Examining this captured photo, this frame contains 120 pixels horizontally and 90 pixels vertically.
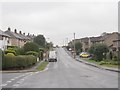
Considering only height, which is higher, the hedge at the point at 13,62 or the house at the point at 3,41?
the house at the point at 3,41

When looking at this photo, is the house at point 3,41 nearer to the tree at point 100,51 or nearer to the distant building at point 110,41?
the tree at point 100,51

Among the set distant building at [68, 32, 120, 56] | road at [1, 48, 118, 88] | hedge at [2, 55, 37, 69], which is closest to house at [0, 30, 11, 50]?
hedge at [2, 55, 37, 69]

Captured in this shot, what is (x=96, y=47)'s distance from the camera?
239ft

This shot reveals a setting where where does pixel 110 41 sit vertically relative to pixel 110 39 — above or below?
below

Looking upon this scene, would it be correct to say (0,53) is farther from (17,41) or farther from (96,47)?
(17,41)

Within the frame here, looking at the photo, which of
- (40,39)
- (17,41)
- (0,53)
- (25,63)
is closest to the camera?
(0,53)

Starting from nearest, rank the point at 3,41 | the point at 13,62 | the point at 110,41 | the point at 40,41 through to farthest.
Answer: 1. the point at 13,62
2. the point at 3,41
3. the point at 110,41
4. the point at 40,41

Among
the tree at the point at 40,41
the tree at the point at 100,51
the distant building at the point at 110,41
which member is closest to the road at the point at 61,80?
the tree at the point at 100,51

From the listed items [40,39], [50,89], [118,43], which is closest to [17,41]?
[40,39]

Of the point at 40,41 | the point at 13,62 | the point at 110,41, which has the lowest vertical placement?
the point at 13,62

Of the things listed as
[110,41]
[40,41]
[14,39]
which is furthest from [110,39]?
[14,39]

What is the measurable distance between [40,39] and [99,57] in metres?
53.0

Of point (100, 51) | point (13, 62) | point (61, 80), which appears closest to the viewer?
point (61, 80)

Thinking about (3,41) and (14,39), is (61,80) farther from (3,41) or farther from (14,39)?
(14,39)
